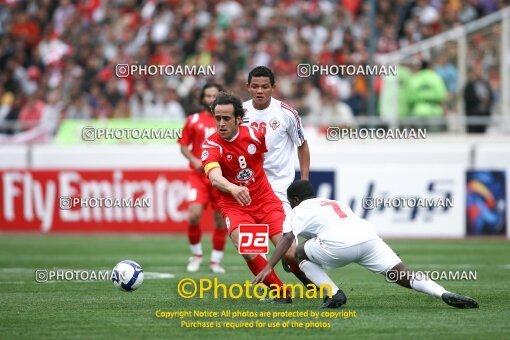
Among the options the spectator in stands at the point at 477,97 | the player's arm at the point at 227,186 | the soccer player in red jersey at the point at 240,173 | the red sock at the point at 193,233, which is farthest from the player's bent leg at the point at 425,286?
the spectator in stands at the point at 477,97

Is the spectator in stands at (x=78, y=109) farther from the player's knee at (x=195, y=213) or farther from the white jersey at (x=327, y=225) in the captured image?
the white jersey at (x=327, y=225)

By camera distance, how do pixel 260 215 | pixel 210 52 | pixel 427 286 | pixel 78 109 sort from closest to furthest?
pixel 427 286
pixel 260 215
pixel 78 109
pixel 210 52

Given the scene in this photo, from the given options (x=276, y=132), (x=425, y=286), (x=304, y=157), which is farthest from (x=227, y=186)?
(x=425, y=286)

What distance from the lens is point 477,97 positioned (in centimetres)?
2336

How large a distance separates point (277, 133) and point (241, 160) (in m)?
0.97

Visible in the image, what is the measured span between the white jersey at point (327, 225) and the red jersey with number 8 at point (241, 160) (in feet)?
3.38

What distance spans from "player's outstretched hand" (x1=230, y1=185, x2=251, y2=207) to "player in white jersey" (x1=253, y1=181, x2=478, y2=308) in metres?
0.44

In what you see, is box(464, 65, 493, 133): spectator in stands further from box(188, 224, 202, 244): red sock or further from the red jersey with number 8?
the red jersey with number 8

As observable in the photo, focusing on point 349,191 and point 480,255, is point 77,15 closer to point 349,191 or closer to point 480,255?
point 349,191

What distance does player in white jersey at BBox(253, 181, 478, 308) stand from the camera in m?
10.2

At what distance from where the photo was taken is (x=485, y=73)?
78.7ft

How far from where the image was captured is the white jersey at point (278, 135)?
38.9 ft

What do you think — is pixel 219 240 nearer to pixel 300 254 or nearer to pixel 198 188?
pixel 198 188

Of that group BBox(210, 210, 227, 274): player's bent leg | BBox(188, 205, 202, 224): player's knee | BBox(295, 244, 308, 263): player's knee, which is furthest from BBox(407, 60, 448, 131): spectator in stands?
BBox(295, 244, 308, 263): player's knee
